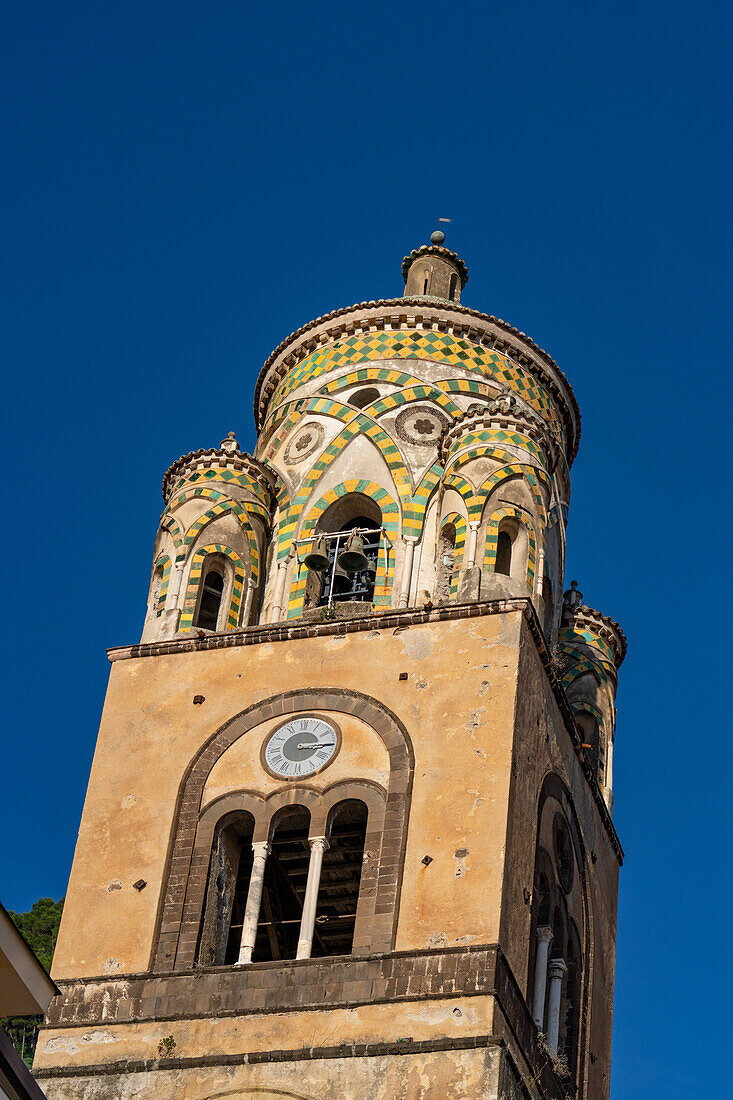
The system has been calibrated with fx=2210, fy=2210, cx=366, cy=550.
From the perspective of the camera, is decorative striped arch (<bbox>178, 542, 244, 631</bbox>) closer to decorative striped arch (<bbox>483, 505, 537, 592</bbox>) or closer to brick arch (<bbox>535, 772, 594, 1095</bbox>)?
decorative striped arch (<bbox>483, 505, 537, 592</bbox>)

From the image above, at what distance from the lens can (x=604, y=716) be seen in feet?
102

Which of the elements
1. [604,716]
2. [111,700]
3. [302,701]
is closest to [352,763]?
[302,701]

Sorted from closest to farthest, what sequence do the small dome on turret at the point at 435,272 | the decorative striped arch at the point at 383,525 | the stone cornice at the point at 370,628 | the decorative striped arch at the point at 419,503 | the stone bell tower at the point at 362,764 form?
the stone bell tower at the point at 362,764, the stone cornice at the point at 370,628, the decorative striped arch at the point at 383,525, the decorative striped arch at the point at 419,503, the small dome on turret at the point at 435,272

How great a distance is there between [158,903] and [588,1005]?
18.8ft

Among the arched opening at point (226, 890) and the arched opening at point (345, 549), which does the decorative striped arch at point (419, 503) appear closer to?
the arched opening at point (345, 549)

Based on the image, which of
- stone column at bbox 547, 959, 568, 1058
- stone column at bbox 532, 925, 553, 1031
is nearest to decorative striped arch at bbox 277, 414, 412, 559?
stone column at bbox 532, 925, 553, 1031

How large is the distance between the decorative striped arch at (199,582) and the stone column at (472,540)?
10.4 ft

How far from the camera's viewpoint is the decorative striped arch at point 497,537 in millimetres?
28094

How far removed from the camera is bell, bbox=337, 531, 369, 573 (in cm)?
2897

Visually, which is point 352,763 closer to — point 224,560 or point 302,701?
point 302,701

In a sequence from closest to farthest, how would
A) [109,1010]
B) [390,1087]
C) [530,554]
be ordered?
[390,1087] < [109,1010] < [530,554]

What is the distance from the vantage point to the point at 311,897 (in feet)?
81.0

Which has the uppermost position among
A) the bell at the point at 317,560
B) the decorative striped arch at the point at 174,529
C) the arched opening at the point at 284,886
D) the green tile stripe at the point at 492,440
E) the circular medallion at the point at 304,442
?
the circular medallion at the point at 304,442

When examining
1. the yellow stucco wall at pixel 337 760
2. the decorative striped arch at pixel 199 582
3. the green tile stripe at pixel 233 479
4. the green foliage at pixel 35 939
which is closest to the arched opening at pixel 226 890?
the yellow stucco wall at pixel 337 760
